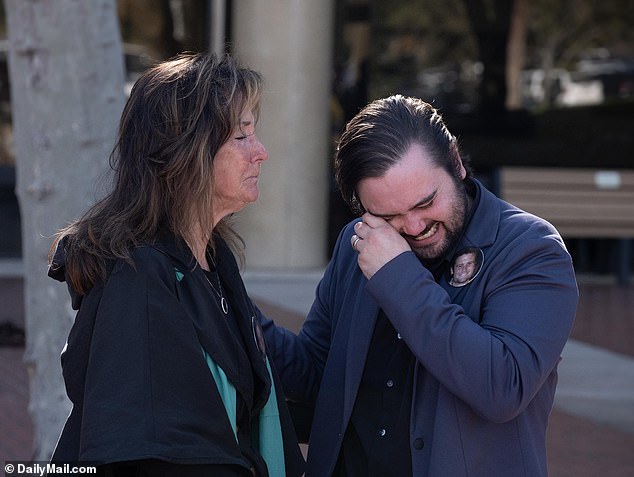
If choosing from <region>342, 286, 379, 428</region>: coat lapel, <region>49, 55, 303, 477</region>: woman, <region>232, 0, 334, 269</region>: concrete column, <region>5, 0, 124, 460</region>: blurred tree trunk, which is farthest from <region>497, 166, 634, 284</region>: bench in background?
<region>49, 55, 303, 477</region>: woman

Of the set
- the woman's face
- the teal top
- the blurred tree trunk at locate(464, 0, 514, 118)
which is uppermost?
the woman's face

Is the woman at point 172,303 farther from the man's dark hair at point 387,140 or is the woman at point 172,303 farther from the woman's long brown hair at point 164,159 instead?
the man's dark hair at point 387,140

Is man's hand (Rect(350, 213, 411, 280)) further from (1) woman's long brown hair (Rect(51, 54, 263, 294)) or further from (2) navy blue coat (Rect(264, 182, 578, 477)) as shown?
(1) woman's long brown hair (Rect(51, 54, 263, 294))

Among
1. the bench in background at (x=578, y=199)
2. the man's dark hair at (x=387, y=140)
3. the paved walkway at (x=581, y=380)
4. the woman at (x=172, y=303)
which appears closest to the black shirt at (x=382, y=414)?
the woman at (x=172, y=303)

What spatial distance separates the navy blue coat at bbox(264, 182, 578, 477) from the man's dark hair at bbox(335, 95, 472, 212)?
18 centimetres

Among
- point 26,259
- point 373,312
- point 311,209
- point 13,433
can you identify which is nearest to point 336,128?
point 311,209

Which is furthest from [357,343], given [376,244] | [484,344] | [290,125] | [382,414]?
[290,125]

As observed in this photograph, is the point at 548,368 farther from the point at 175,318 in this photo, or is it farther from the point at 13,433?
the point at 13,433

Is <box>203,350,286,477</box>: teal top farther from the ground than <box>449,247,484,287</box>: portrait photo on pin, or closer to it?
closer to it

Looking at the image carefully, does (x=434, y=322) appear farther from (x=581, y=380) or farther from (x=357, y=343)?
(x=581, y=380)

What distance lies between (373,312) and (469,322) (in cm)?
40

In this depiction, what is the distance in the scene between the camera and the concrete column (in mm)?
10445

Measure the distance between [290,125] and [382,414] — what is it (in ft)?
26.3

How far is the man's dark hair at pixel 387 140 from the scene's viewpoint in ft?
8.48
